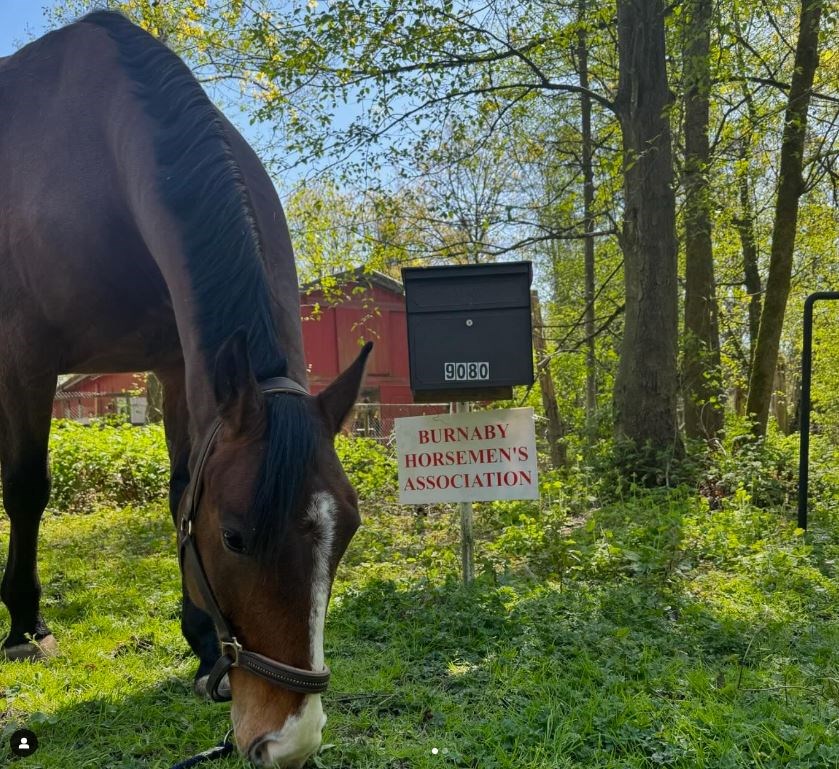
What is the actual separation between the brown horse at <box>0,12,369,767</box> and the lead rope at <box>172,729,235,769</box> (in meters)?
0.21

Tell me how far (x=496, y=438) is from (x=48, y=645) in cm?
252

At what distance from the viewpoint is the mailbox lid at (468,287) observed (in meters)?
4.06

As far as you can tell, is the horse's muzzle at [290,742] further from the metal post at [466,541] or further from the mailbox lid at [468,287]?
the mailbox lid at [468,287]

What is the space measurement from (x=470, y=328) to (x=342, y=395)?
6.75ft

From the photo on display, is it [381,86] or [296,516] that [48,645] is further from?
[381,86]

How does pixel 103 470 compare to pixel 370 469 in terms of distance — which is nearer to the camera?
pixel 103 470

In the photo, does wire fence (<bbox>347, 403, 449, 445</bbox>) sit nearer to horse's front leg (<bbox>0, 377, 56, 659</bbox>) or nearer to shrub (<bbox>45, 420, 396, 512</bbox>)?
shrub (<bbox>45, 420, 396, 512</bbox>)

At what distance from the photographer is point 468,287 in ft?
13.4

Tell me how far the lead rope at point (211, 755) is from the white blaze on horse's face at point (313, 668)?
0.65 metres

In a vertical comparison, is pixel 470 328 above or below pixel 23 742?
above

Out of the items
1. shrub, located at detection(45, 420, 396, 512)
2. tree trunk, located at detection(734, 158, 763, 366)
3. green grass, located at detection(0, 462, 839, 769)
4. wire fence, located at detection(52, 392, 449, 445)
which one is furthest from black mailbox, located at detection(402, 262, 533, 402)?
tree trunk, located at detection(734, 158, 763, 366)

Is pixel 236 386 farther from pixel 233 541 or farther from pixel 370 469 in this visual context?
pixel 370 469

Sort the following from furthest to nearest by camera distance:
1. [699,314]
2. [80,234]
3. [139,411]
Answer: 1. [139,411]
2. [699,314]
3. [80,234]

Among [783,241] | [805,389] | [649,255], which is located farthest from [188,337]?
[783,241]
